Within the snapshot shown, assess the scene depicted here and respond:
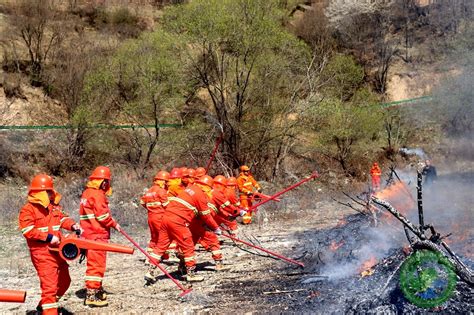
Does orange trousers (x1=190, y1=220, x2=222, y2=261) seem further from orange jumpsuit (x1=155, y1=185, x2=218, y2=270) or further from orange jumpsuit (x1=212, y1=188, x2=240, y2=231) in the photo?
orange jumpsuit (x1=155, y1=185, x2=218, y2=270)

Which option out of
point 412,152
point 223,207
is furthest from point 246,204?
point 412,152

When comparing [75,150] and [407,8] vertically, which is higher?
[407,8]

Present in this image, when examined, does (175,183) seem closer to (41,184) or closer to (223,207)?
(223,207)

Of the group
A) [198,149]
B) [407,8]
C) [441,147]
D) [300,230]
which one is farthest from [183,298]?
[407,8]

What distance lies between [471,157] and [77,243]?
20902mm

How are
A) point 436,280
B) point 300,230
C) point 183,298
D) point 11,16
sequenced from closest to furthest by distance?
point 436,280
point 183,298
point 300,230
point 11,16

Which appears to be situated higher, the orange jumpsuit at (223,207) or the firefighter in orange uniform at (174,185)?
the firefighter in orange uniform at (174,185)

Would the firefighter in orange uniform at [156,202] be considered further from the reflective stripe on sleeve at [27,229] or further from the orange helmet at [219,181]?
the reflective stripe on sleeve at [27,229]

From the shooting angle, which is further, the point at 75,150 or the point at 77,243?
the point at 75,150

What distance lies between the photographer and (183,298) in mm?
6961

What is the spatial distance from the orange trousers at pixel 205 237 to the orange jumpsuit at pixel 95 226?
2.09 meters

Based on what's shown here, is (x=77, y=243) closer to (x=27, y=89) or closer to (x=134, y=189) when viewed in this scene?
(x=134, y=189)

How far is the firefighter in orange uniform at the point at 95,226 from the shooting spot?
650 centimetres

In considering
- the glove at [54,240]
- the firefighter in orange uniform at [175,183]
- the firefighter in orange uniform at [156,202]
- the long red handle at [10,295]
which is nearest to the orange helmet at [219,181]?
the firefighter in orange uniform at [175,183]
